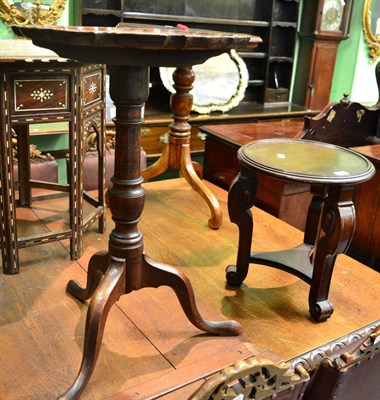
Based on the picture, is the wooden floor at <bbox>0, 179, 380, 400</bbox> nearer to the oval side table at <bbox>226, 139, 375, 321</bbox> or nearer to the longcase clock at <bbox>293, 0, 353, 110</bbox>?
the oval side table at <bbox>226, 139, 375, 321</bbox>

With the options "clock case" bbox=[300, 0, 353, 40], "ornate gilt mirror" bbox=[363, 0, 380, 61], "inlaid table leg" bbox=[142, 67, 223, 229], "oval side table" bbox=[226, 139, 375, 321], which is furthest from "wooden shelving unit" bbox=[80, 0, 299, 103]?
"oval side table" bbox=[226, 139, 375, 321]

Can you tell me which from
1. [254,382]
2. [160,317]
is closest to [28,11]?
[160,317]

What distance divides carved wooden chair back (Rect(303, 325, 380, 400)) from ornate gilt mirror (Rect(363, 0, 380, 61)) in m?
3.69

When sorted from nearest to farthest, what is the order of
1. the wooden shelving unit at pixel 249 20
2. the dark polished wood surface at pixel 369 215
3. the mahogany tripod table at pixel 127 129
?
the mahogany tripod table at pixel 127 129
the dark polished wood surface at pixel 369 215
the wooden shelving unit at pixel 249 20

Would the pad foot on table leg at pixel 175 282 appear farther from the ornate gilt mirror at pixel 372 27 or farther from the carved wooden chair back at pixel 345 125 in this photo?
the ornate gilt mirror at pixel 372 27

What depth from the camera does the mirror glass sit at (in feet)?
11.2

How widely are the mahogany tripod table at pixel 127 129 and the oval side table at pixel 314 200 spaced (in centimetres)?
25

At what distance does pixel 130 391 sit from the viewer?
0.99 metres

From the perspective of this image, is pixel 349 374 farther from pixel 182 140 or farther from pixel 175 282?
pixel 182 140

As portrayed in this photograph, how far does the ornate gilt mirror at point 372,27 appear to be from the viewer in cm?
425

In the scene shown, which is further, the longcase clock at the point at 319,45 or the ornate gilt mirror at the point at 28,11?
the longcase clock at the point at 319,45

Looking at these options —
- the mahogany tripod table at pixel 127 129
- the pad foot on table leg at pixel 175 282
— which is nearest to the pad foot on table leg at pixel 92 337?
the mahogany tripod table at pixel 127 129

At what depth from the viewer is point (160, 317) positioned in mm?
1262

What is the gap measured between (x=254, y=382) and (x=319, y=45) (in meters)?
3.46
